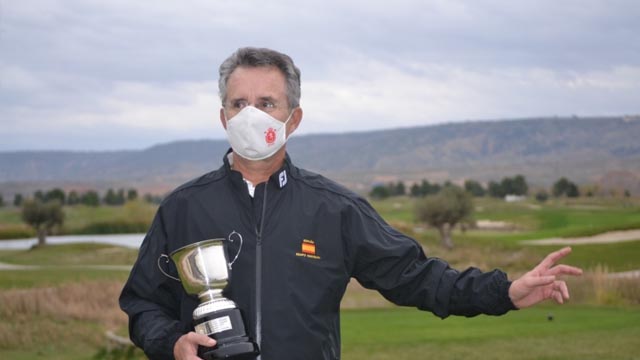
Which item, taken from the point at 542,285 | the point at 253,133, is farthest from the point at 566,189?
the point at 253,133

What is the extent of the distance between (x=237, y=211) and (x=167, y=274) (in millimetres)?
388

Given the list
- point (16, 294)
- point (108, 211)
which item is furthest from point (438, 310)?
point (108, 211)

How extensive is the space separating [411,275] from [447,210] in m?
59.2

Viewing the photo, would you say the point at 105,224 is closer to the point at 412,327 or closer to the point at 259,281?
the point at 412,327

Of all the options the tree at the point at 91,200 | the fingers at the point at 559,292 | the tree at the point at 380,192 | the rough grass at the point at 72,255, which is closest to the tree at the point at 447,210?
the rough grass at the point at 72,255

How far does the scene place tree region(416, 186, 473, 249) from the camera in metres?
62.5

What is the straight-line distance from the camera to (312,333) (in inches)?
148

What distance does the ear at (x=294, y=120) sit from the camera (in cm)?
408

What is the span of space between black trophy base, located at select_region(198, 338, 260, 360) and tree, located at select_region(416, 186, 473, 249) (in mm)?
58871

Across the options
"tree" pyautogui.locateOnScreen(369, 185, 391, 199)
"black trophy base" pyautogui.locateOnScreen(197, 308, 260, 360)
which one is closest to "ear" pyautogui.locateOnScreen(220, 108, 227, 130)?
"black trophy base" pyautogui.locateOnScreen(197, 308, 260, 360)

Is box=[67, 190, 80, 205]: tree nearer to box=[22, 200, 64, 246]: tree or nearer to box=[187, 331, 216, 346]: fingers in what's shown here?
box=[22, 200, 64, 246]: tree

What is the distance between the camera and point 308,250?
380 cm

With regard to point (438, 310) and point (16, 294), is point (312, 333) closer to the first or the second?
point (438, 310)

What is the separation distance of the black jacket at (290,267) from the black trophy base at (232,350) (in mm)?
201
